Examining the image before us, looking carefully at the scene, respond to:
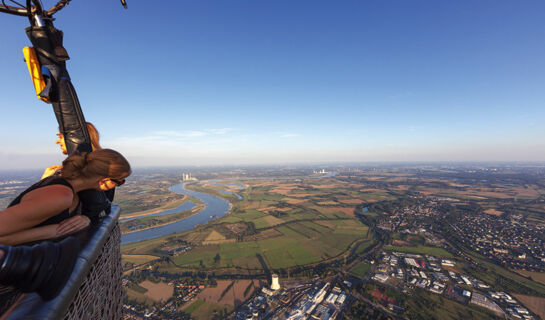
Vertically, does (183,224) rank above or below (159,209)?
below

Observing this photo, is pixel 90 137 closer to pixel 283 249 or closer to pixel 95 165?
pixel 95 165

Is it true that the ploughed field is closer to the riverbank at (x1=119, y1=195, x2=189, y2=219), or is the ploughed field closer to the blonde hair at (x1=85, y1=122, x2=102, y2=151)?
the riverbank at (x1=119, y1=195, x2=189, y2=219)

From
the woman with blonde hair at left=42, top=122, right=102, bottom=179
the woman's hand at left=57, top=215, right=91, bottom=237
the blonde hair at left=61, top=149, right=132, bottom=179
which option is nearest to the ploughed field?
the woman with blonde hair at left=42, top=122, right=102, bottom=179

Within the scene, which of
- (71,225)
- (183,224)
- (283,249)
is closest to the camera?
(71,225)

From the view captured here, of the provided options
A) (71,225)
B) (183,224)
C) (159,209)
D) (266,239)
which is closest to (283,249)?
(266,239)

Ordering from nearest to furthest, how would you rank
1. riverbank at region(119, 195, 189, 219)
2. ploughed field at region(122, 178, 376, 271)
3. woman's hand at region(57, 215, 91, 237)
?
woman's hand at region(57, 215, 91, 237) → ploughed field at region(122, 178, 376, 271) → riverbank at region(119, 195, 189, 219)

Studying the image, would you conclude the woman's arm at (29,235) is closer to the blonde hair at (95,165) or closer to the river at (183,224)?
the blonde hair at (95,165)

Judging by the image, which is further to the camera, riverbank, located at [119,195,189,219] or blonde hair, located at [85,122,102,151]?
riverbank, located at [119,195,189,219]

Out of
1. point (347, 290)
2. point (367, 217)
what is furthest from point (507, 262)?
point (347, 290)
